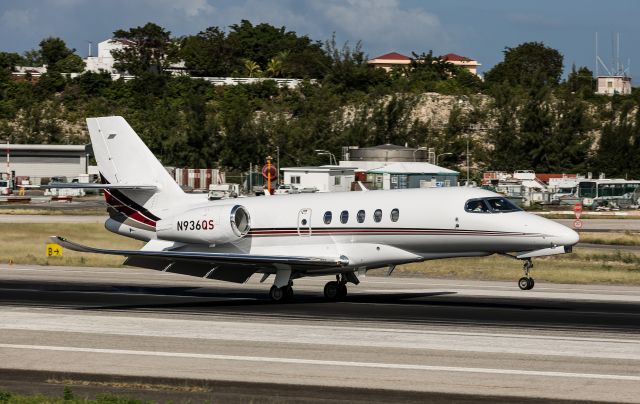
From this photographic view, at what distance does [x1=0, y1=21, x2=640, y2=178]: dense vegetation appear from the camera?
410ft

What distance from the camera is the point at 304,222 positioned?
28219 millimetres

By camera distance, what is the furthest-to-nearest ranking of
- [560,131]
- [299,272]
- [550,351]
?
[560,131]
[299,272]
[550,351]

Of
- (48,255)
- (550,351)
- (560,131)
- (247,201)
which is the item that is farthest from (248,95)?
(550,351)

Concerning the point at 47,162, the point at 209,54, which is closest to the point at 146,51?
the point at 209,54

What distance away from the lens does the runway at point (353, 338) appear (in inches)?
651

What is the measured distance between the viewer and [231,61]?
172 metres

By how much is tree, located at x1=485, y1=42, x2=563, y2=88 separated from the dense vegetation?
716 mm

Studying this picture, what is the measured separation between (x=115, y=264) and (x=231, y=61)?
438ft

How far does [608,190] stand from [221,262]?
2902 inches

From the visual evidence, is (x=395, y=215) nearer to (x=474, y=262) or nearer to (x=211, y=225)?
(x=211, y=225)

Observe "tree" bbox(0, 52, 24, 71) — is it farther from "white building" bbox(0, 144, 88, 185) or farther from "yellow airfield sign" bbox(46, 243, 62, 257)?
"yellow airfield sign" bbox(46, 243, 62, 257)

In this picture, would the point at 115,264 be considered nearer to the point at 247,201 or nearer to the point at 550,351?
the point at 247,201

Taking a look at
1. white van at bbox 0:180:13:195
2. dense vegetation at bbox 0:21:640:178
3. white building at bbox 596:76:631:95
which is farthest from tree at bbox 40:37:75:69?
white building at bbox 596:76:631:95

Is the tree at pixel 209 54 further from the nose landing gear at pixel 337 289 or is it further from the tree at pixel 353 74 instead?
the nose landing gear at pixel 337 289
